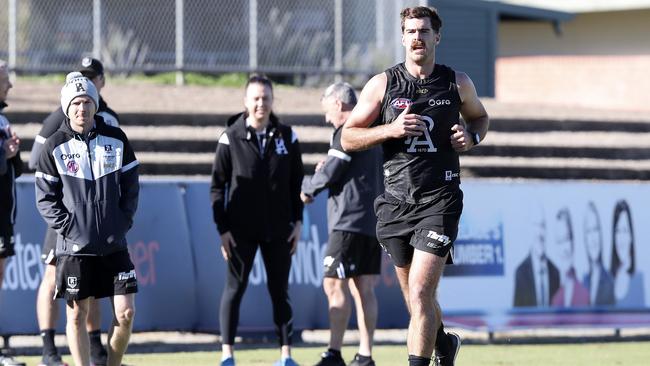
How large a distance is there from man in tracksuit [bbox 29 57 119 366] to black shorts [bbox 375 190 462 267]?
7.60 ft

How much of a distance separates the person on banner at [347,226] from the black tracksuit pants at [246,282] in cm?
35

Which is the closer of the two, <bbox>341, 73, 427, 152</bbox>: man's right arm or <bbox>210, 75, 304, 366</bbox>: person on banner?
<bbox>341, 73, 427, 152</bbox>: man's right arm

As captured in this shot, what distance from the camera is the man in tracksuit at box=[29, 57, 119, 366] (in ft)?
30.0

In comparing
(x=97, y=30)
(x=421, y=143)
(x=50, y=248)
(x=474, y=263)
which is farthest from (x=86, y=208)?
(x=97, y=30)

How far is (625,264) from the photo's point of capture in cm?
1252

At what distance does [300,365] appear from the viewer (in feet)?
33.3

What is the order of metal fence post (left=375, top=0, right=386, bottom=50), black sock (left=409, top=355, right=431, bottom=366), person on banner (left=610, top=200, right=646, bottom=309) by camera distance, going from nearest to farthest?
black sock (left=409, top=355, right=431, bottom=366) → person on banner (left=610, top=200, right=646, bottom=309) → metal fence post (left=375, top=0, right=386, bottom=50)

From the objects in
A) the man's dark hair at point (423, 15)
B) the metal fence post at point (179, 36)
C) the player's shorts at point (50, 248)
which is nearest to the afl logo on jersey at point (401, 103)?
the man's dark hair at point (423, 15)

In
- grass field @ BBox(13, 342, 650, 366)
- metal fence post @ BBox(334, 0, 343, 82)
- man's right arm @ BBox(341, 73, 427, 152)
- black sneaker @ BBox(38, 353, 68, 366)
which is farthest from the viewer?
metal fence post @ BBox(334, 0, 343, 82)

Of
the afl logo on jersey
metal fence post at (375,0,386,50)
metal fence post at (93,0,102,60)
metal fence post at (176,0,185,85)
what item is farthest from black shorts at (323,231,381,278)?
metal fence post at (375,0,386,50)

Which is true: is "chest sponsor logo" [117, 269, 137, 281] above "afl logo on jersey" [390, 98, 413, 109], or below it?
below

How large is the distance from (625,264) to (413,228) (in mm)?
5397

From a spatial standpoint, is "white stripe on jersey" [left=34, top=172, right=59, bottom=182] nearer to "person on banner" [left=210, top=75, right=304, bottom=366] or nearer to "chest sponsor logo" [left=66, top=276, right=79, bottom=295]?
"chest sponsor logo" [left=66, top=276, right=79, bottom=295]

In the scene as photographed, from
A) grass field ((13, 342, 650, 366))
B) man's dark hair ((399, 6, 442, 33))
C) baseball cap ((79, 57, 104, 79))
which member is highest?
man's dark hair ((399, 6, 442, 33))
